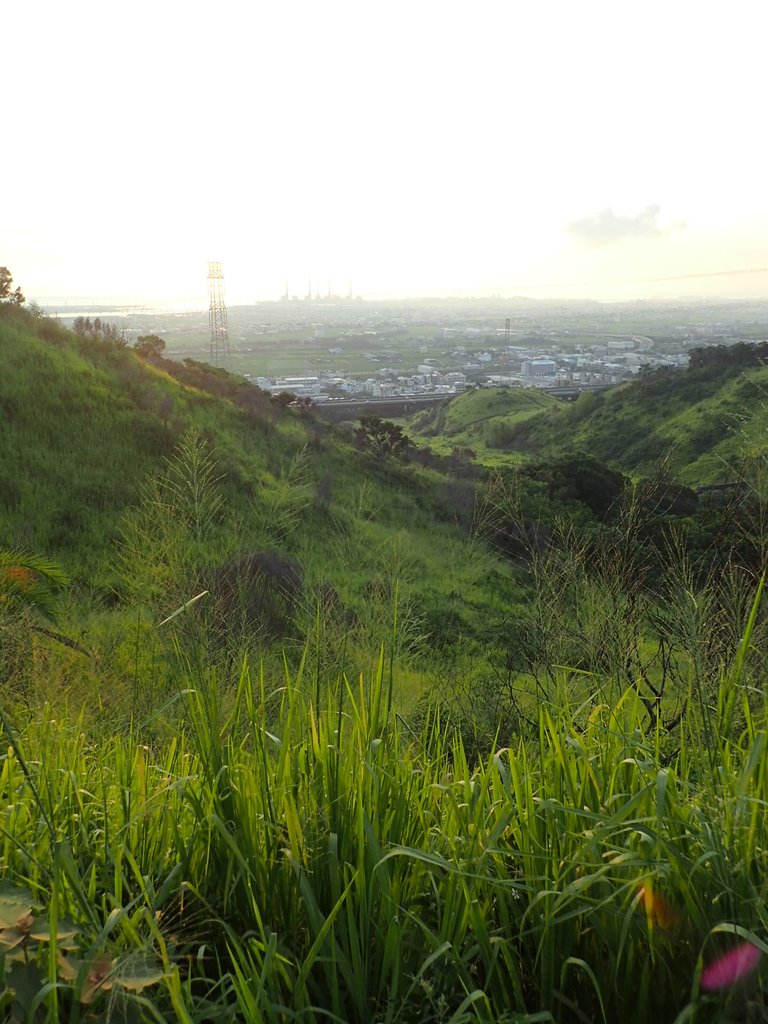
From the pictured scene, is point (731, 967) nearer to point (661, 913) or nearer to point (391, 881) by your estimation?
point (661, 913)

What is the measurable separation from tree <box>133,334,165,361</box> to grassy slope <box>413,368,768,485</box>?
15919 millimetres

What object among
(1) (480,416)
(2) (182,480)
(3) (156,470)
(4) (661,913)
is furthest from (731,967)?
(1) (480,416)

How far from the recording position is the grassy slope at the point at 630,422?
3278 cm

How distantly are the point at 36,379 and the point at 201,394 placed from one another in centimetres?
573

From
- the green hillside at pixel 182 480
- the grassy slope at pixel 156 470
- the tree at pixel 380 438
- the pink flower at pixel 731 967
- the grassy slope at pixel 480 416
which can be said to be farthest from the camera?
the grassy slope at pixel 480 416

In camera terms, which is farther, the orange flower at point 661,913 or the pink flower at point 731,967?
the orange flower at point 661,913

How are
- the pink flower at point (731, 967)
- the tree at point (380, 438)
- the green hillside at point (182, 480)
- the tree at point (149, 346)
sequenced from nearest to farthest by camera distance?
the pink flower at point (731, 967) < the green hillside at point (182, 480) < the tree at point (149, 346) < the tree at point (380, 438)

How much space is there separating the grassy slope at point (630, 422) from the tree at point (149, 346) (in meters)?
15.9

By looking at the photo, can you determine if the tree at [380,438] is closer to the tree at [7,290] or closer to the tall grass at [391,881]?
the tree at [7,290]

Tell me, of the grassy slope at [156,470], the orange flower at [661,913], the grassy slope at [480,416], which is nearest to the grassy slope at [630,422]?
the grassy slope at [480,416]

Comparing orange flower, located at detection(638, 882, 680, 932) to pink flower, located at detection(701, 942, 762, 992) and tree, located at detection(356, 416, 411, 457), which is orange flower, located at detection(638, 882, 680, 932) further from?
tree, located at detection(356, 416, 411, 457)

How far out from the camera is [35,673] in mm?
3020

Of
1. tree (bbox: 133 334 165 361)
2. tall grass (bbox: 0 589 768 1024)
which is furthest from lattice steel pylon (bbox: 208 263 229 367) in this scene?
tall grass (bbox: 0 589 768 1024)

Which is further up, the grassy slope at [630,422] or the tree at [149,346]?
the tree at [149,346]
